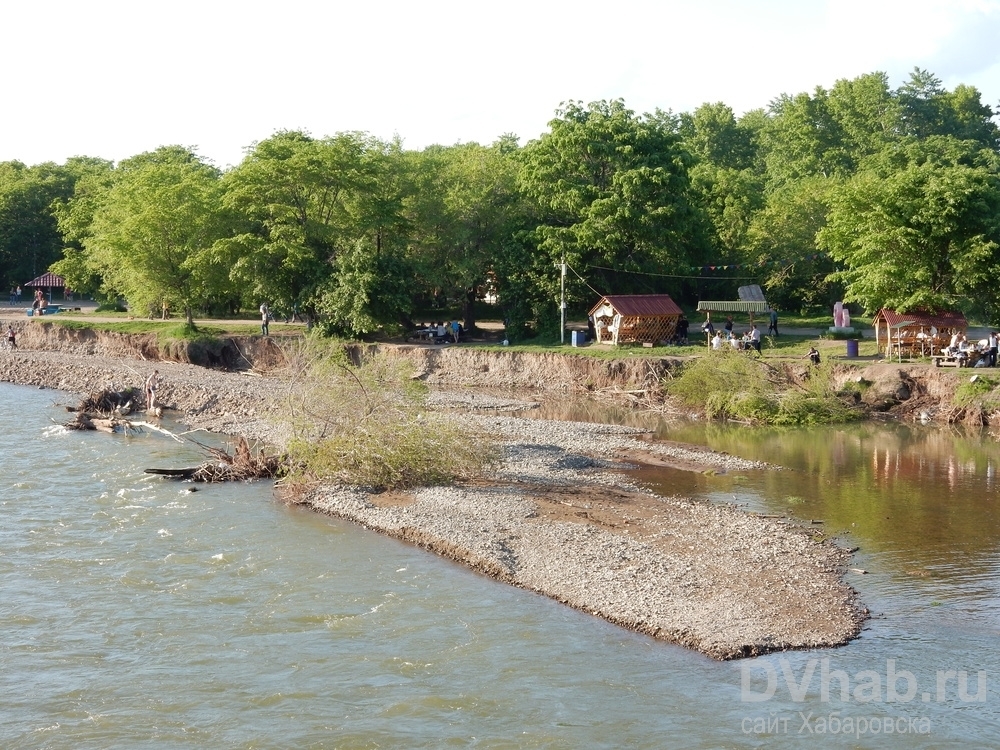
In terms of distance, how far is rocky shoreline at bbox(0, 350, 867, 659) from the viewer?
1894 centimetres

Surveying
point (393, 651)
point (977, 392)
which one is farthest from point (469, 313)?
point (393, 651)

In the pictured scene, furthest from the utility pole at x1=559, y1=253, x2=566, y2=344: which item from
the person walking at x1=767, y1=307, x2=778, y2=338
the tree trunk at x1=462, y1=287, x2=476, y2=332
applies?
the person walking at x1=767, y1=307, x2=778, y2=338

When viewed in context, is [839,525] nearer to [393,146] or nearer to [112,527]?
[112,527]

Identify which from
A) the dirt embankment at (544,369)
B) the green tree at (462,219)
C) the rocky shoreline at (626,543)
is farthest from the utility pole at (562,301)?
the rocky shoreline at (626,543)

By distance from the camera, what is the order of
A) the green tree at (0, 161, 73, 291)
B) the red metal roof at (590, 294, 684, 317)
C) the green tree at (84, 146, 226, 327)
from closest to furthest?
the red metal roof at (590, 294, 684, 317), the green tree at (84, 146, 226, 327), the green tree at (0, 161, 73, 291)

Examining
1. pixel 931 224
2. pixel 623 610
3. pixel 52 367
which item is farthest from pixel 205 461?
pixel 931 224

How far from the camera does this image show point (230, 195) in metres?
56.2

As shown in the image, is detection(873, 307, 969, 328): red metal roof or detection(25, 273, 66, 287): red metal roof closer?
detection(873, 307, 969, 328): red metal roof

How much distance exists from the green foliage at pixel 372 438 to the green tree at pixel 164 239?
96.3 ft

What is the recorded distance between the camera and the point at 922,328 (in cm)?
4581

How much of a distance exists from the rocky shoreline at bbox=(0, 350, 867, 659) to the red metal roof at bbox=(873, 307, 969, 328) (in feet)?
51.4

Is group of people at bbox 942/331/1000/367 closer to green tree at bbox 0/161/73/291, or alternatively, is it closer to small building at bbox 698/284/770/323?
small building at bbox 698/284/770/323

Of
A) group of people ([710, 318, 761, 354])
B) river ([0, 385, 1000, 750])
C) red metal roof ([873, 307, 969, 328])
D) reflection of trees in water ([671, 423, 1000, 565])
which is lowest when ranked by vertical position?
river ([0, 385, 1000, 750])

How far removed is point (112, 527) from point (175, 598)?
5.70 m
